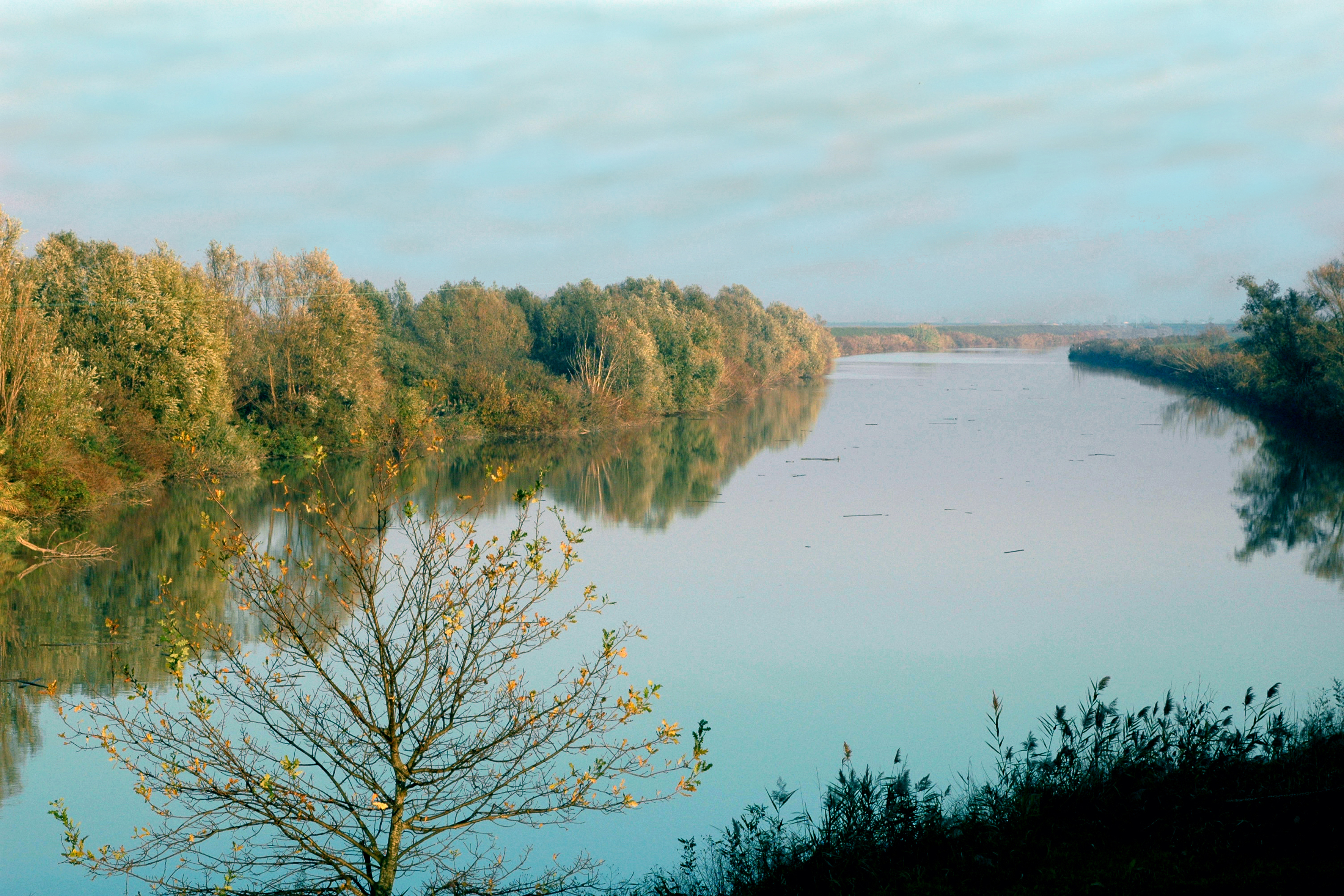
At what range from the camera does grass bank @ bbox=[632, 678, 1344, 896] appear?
599 cm

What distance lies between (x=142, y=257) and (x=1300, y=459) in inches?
1413

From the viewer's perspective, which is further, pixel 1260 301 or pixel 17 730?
pixel 1260 301

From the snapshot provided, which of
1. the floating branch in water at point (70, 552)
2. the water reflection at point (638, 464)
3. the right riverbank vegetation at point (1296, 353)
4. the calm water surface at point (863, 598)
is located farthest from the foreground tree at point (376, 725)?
the right riverbank vegetation at point (1296, 353)

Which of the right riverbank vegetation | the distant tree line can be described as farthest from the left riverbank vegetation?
the distant tree line

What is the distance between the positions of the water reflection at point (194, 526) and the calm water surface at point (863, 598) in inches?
3.7

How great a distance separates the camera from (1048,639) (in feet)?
49.1

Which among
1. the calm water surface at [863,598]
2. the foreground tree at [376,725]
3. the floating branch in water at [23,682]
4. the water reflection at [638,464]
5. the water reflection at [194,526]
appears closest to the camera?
the foreground tree at [376,725]

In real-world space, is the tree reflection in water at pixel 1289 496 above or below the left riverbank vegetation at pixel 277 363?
below

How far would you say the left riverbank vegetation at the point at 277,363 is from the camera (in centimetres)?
2291

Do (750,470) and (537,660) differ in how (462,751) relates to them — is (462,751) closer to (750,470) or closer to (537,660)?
(537,660)

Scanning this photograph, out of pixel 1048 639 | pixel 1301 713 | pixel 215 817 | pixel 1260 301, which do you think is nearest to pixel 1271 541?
pixel 1048 639

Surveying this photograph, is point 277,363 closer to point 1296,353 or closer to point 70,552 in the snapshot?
point 70,552

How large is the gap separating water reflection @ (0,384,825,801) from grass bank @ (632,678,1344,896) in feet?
10.6

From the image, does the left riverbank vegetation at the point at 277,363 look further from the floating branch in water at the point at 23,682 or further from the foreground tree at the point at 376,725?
the floating branch in water at the point at 23,682
